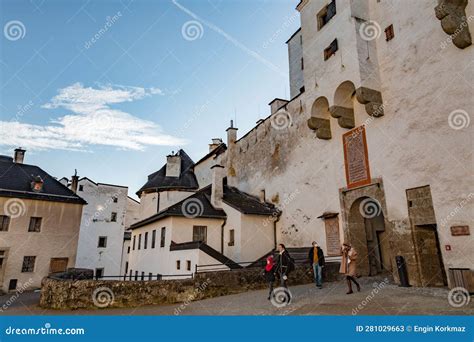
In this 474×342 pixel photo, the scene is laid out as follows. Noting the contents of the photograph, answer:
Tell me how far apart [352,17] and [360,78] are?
3.43 m

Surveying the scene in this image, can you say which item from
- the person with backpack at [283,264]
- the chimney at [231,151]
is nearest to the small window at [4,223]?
the chimney at [231,151]

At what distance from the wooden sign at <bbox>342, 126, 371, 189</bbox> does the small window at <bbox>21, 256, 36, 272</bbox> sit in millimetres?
21847

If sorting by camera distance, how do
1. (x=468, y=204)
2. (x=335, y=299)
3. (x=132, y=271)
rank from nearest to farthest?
(x=335, y=299), (x=468, y=204), (x=132, y=271)

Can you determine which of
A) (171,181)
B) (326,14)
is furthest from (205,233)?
(171,181)

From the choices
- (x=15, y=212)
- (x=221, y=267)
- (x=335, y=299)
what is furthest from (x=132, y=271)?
(x=335, y=299)

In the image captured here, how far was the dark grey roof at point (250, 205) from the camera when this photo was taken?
2014cm

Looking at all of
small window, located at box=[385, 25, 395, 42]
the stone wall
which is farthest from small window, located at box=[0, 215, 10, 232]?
small window, located at box=[385, 25, 395, 42]

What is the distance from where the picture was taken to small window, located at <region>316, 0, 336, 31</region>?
55.1 ft

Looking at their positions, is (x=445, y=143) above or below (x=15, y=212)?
above

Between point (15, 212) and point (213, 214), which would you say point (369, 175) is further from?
point (15, 212)

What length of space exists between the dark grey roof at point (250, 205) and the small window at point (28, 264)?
14280mm

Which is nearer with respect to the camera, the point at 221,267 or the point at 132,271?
the point at 221,267

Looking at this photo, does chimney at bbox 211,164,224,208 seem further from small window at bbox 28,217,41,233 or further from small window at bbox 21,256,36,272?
small window at bbox 21,256,36,272

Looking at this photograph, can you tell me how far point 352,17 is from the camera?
14.9m
